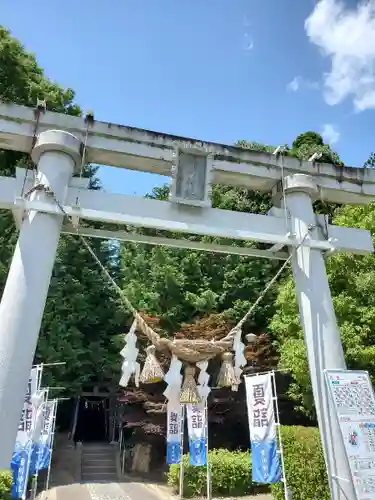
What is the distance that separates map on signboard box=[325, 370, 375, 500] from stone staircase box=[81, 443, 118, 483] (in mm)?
14501

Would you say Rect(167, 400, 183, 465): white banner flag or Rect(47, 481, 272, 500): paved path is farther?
Rect(47, 481, 272, 500): paved path

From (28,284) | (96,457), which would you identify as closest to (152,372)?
(28,284)

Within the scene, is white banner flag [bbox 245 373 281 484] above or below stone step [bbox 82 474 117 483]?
above

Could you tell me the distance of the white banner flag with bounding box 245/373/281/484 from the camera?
929 cm

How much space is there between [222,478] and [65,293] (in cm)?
911

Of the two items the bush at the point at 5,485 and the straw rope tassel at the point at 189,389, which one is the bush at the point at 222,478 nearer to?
the straw rope tassel at the point at 189,389

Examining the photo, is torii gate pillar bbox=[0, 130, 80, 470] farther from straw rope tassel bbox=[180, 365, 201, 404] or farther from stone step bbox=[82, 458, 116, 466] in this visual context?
stone step bbox=[82, 458, 116, 466]

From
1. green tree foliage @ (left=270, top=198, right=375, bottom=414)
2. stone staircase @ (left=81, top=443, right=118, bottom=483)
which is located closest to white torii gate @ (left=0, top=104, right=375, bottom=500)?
green tree foliage @ (left=270, top=198, right=375, bottom=414)

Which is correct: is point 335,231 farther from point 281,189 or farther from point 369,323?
point 369,323

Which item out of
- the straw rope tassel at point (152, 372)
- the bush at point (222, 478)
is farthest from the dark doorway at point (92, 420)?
the straw rope tassel at point (152, 372)

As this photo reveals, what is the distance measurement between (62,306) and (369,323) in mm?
11200

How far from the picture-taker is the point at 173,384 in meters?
5.87

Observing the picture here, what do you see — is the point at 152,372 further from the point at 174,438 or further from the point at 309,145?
the point at 309,145

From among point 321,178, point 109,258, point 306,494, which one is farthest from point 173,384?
point 109,258
